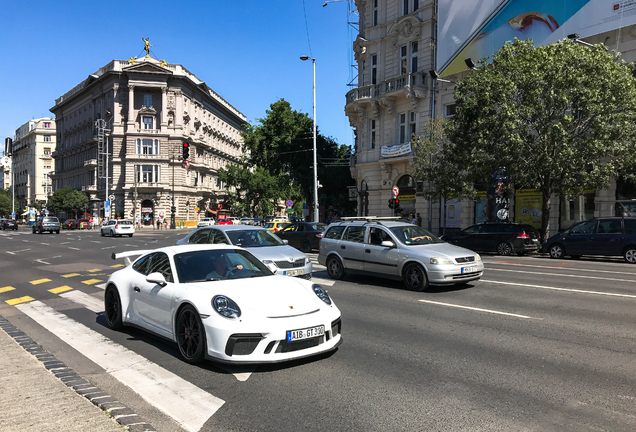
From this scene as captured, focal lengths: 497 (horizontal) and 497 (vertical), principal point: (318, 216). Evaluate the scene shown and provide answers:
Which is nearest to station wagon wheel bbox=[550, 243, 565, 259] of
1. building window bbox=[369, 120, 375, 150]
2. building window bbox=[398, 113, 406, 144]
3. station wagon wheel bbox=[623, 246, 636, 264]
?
station wagon wheel bbox=[623, 246, 636, 264]

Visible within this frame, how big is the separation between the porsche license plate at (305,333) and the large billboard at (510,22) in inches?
973

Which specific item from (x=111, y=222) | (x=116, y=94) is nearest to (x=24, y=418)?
(x=111, y=222)

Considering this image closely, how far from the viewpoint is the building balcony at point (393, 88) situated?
32.0m

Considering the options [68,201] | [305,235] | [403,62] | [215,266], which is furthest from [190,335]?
[68,201]

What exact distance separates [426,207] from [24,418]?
30500 mm

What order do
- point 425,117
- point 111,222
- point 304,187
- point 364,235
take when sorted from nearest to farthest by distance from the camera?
point 364,235
point 425,117
point 111,222
point 304,187

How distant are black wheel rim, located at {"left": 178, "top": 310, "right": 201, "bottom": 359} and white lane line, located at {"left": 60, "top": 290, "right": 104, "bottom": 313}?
413cm

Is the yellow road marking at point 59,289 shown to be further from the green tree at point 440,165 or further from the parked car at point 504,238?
the green tree at point 440,165

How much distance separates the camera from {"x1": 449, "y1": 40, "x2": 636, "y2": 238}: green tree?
790 inches

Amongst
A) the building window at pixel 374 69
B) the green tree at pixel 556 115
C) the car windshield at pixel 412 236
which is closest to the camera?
the car windshield at pixel 412 236

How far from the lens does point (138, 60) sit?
239 feet

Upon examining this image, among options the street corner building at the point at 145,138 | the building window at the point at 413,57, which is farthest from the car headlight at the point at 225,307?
the street corner building at the point at 145,138

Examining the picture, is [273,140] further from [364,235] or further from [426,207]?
[364,235]

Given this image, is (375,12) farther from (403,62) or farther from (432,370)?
(432,370)
